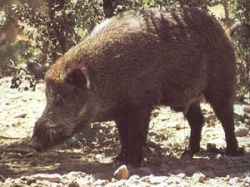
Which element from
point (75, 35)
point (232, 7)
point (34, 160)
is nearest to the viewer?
point (34, 160)

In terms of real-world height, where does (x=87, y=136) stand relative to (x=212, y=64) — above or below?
below

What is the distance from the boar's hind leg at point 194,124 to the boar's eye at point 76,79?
1.63 metres

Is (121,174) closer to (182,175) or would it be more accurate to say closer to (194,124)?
(182,175)

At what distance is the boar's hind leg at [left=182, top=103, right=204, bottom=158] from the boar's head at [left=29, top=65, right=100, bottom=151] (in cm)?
143

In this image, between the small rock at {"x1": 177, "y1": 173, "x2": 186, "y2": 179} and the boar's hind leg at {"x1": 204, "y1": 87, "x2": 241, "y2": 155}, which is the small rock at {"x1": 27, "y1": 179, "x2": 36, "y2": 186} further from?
the boar's hind leg at {"x1": 204, "y1": 87, "x2": 241, "y2": 155}

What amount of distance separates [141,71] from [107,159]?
1102 millimetres

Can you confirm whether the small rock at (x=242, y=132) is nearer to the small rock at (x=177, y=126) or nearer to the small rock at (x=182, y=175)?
the small rock at (x=177, y=126)

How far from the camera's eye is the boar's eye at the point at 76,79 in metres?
5.99

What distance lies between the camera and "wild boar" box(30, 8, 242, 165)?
6.07m

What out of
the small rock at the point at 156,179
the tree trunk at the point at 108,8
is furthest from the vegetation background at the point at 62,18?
the small rock at the point at 156,179

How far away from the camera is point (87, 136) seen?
788cm

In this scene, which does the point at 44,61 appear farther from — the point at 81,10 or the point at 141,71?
the point at 141,71

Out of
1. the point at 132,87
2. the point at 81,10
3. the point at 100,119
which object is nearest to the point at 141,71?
the point at 132,87

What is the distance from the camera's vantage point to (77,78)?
6023 mm
